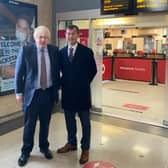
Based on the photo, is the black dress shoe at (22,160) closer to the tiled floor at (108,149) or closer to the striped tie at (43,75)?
the tiled floor at (108,149)

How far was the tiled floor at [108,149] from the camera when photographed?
3242mm

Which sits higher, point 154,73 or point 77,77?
point 77,77

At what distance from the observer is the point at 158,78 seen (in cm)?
980

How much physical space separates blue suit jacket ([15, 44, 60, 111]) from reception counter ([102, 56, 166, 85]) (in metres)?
6.49

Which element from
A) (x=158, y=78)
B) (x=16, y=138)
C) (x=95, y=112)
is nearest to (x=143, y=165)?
(x=16, y=138)

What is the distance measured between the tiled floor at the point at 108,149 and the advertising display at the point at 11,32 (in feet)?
3.93

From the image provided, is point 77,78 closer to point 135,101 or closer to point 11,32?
point 11,32

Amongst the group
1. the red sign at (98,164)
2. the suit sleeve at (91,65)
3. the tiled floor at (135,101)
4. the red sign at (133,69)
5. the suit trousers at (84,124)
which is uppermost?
the suit sleeve at (91,65)

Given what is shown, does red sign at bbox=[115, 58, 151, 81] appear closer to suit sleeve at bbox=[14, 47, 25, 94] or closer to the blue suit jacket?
the blue suit jacket

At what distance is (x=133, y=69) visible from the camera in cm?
1045

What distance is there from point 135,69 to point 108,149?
7.07m

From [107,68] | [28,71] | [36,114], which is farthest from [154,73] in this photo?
[28,71]

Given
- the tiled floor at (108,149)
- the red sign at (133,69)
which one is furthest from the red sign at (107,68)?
the tiled floor at (108,149)

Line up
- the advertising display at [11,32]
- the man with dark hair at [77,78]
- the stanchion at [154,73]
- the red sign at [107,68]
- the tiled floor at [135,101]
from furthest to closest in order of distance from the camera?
the red sign at [107,68] < the stanchion at [154,73] < the tiled floor at [135,101] < the advertising display at [11,32] < the man with dark hair at [77,78]
